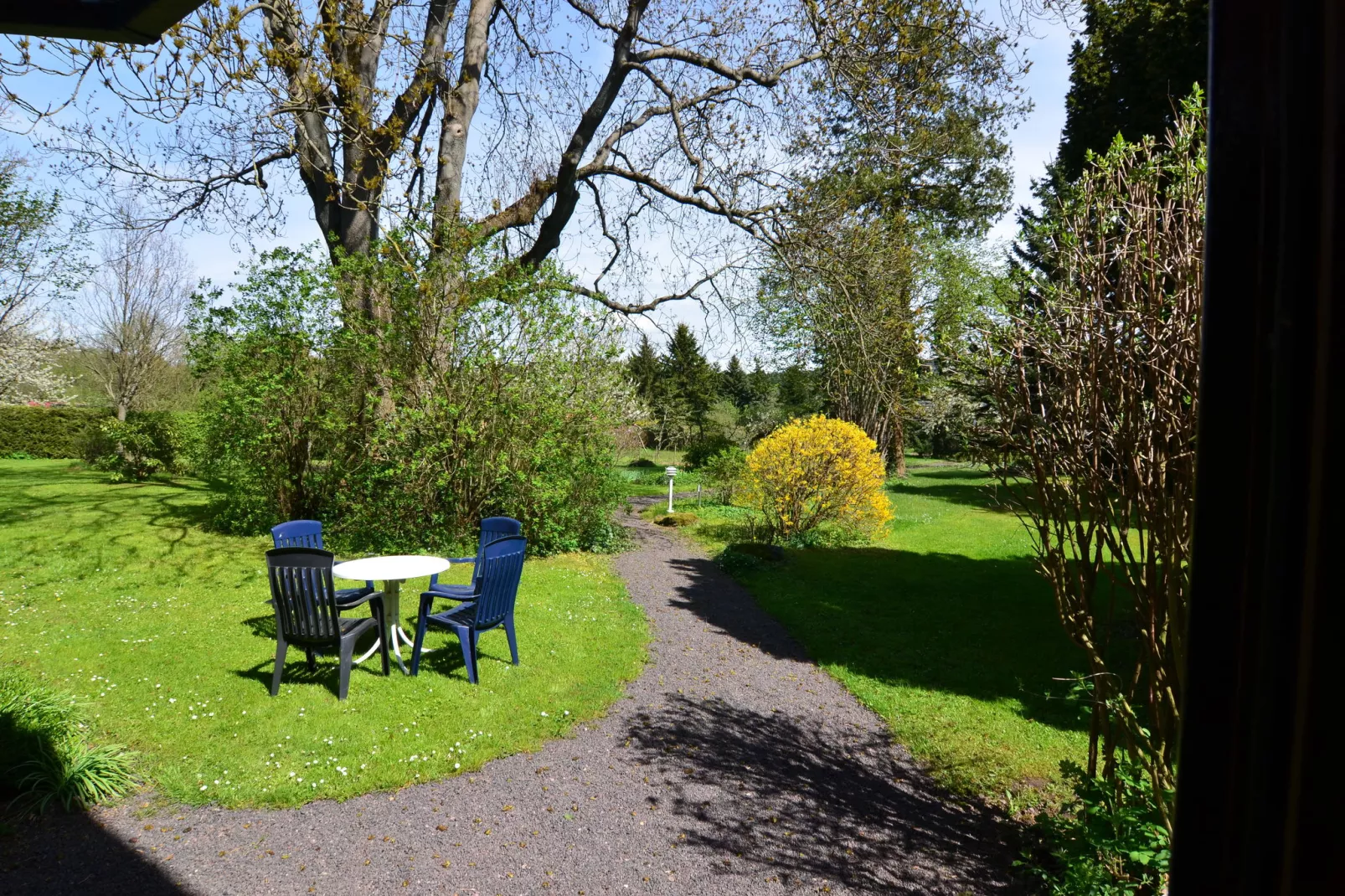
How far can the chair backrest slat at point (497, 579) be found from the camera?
6.10 m

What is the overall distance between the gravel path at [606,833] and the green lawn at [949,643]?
0.55m

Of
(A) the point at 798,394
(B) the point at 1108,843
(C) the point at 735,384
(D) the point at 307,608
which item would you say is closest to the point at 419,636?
(D) the point at 307,608

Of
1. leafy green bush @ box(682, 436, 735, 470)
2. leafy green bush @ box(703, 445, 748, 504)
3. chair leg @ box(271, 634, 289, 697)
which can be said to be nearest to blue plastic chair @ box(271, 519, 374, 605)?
chair leg @ box(271, 634, 289, 697)

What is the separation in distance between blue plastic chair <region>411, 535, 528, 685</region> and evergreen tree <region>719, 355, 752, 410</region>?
3601 centimetres

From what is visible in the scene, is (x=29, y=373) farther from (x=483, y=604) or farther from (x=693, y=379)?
(x=483, y=604)

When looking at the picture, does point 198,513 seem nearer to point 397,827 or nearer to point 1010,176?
point 397,827

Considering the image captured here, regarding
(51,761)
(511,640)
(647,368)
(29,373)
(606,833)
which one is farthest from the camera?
(647,368)

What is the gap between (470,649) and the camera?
20.0ft

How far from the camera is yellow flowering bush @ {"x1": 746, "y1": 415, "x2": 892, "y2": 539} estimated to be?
1350 cm

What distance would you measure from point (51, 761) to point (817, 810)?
185 inches

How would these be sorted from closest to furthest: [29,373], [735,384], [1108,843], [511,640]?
[1108,843] < [511,640] < [29,373] < [735,384]

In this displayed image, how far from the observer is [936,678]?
6.98m

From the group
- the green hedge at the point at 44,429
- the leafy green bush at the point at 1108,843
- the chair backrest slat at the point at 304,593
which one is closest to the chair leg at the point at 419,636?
the chair backrest slat at the point at 304,593

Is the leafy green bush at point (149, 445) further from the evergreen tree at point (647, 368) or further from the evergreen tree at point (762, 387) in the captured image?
the evergreen tree at point (762, 387)
